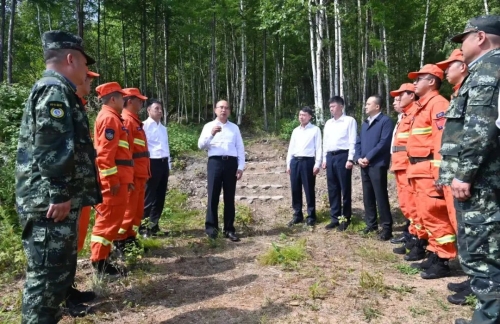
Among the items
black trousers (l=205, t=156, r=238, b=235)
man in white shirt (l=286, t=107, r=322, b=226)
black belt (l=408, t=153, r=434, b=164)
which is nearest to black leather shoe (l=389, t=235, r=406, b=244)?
man in white shirt (l=286, t=107, r=322, b=226)

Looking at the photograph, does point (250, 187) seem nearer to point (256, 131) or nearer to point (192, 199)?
point (192, 199)

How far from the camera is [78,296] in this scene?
3.33 metres

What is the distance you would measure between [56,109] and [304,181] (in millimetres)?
4592

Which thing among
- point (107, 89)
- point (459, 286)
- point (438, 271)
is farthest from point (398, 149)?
point (107, 89)

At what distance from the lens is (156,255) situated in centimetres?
485

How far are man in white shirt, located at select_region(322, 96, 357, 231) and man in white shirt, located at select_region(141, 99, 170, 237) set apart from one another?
9.10 ft

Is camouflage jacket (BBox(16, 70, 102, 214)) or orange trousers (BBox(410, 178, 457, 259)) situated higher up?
camouflage jacket (BBox(16, 70, 102, 214))

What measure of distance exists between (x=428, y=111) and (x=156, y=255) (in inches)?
152

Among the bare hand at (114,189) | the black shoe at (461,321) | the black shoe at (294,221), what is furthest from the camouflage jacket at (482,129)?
the black shoe at (294,221)

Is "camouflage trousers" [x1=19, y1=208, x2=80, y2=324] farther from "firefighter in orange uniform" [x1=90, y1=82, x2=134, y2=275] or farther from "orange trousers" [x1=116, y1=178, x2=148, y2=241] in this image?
"orange trousers" [x1=116, y1=178, x2=148, y2=241]

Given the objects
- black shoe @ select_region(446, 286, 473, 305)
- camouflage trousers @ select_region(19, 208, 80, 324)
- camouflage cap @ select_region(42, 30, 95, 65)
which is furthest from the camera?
black shoe @ select_region(446, 286, 473, 305)

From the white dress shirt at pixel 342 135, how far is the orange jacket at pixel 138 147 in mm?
3041

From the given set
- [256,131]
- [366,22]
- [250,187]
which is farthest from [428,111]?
[256,131]

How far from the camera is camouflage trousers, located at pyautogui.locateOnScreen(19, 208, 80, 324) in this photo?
2.36 m
